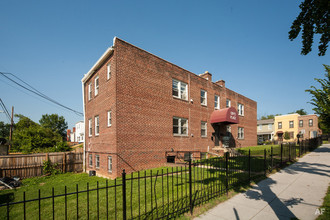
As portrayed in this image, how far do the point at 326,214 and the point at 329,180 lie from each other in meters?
4.53

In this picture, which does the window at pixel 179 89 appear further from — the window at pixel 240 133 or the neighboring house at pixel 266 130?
the neighboring house at pixel 266 130

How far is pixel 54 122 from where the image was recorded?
70.1 metres

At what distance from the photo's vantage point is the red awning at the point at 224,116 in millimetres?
17219

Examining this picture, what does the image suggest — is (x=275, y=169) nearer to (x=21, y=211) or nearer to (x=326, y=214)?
(x=326, y=214)

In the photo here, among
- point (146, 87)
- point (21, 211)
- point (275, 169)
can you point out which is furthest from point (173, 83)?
point (21, 211)

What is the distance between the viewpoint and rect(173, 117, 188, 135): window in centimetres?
1470

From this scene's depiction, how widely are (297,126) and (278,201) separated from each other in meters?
47.5

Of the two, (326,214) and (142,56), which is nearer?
(326,214)

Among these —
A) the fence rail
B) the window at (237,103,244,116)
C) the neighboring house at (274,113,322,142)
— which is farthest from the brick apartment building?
the neighboring house at (274,113,322,142)

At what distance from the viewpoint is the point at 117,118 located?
429 inches

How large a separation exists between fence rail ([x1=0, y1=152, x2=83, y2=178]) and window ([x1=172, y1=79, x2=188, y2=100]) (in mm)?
10216

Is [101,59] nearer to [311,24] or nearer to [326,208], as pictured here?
[311,24]

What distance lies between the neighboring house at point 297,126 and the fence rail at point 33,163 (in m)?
44.3

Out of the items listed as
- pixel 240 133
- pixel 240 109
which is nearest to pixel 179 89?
pixel 240 133
